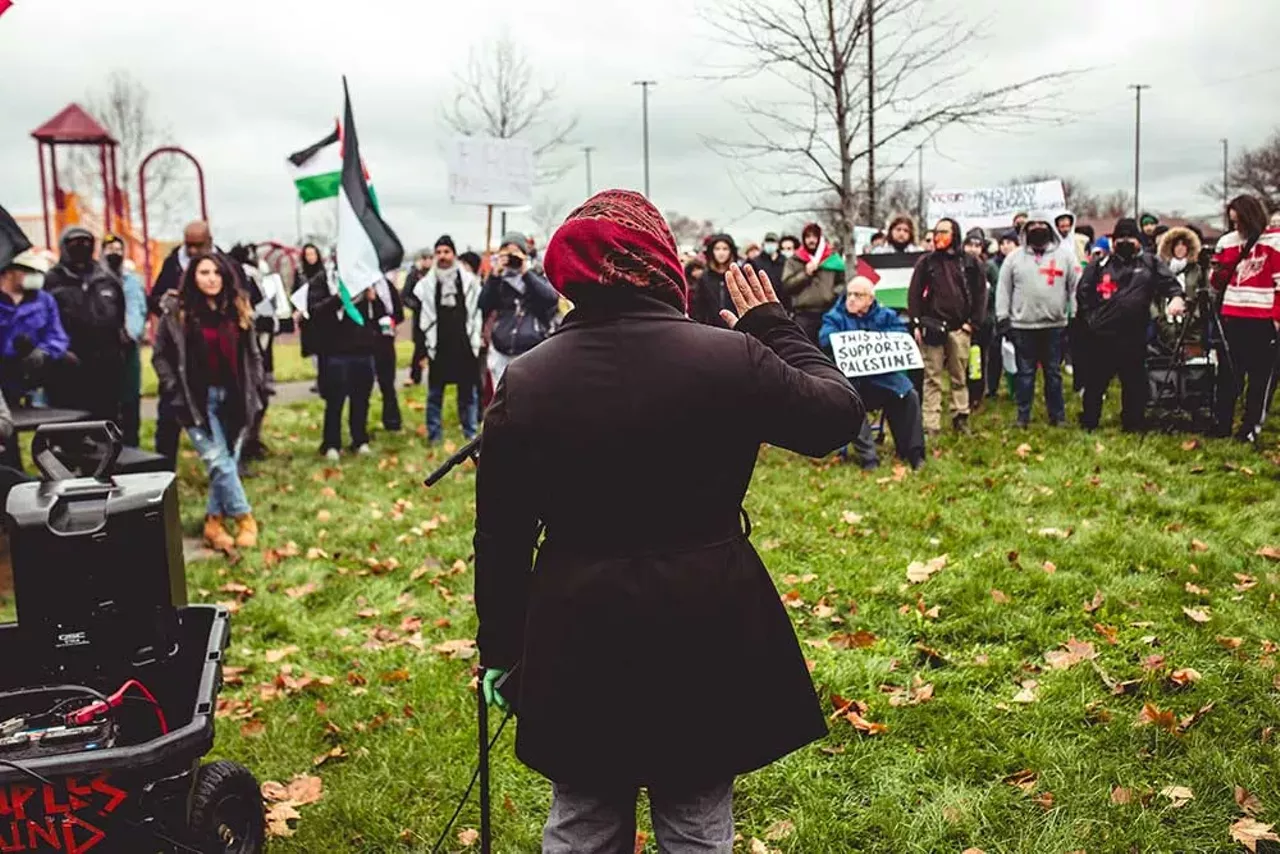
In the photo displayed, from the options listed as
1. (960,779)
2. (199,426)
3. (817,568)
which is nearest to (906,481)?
(817,568)

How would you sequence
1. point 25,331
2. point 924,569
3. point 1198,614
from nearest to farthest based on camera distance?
point 1198,614
point 924,569
point 25,331

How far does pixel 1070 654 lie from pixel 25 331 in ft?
26.1

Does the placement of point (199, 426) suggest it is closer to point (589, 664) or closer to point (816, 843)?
point (816, 843)

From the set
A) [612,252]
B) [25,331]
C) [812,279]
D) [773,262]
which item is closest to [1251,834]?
[612,252]

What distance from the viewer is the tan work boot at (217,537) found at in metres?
7.59

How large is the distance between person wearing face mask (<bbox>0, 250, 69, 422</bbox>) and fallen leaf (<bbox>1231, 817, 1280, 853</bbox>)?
845 centimetres

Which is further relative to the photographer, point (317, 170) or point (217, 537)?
point (317, 170)

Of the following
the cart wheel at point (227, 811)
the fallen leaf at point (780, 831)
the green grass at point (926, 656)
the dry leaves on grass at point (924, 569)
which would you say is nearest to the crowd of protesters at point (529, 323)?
the green grass at point (926, 656)

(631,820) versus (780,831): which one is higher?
(631,820)

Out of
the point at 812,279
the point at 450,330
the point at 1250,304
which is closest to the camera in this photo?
the point at 1250,304

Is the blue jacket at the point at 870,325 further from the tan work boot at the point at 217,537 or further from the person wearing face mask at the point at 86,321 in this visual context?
the person wearing face mask at the point at 86,321

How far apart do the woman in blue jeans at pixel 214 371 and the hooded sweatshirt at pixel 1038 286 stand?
7.18 metres

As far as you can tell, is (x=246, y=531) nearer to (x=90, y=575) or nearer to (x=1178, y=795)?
(x=90, y=575)

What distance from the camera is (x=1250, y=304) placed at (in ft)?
28.4
